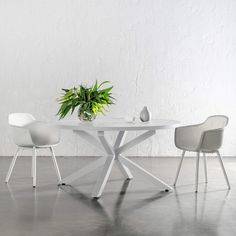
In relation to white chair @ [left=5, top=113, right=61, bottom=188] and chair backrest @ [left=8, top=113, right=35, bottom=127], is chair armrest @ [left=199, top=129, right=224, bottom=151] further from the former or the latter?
chair backrest @ [left=8, top=113, right=35, bottom=127]

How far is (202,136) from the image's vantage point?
4504mm

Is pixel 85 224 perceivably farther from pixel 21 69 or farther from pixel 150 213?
pixel 21 69

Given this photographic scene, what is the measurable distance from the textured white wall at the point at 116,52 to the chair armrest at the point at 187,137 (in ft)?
5.43

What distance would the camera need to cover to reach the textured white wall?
21.3 feet

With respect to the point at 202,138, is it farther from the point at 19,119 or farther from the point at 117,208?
the point at 19,119

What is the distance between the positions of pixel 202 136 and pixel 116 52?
2451 millimetres

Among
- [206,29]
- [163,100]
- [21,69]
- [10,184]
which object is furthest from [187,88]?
[10,184]

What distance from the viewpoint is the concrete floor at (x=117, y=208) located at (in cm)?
337

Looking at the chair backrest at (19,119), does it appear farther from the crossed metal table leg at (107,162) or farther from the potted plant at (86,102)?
the crossed metal table leg at (107,162)

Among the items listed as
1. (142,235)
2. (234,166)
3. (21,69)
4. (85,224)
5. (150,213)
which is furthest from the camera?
(21,69)

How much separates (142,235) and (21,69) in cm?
391

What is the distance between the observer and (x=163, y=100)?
21.7ft

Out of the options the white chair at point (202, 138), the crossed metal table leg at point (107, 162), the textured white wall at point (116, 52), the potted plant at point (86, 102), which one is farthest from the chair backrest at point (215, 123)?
the textured white wall at point (116, 52)

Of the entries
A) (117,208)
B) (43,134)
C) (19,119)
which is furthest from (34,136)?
(117,208)
